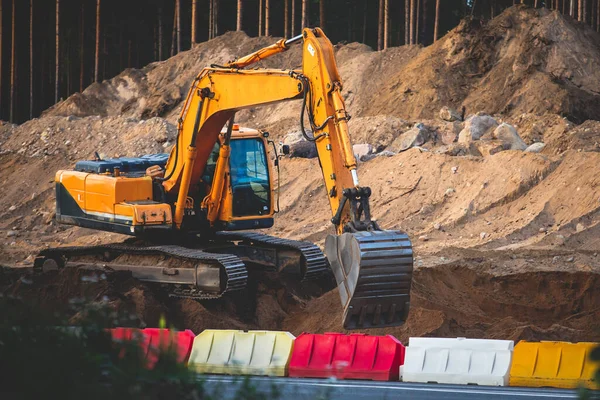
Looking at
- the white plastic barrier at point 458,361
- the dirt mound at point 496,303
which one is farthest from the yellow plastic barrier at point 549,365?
the dirt mound at point 496,303

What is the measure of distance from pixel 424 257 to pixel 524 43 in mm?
14004

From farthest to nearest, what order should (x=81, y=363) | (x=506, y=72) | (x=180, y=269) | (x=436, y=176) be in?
(x=506, y=72) < (x=436, y=176) < (x=180, y=269) < (x=81, y=363)

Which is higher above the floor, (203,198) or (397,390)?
(203,198)

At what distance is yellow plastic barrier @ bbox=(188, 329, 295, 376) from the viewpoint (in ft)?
36.4

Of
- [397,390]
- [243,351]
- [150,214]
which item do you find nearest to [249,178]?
[150,214]

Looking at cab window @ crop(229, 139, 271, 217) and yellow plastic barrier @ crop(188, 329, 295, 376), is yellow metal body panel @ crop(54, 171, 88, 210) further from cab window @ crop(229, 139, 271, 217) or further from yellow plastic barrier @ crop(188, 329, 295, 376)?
yellow plastic barrier @ crop(188, 329, 295, 376)

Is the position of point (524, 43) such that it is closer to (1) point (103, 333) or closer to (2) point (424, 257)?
(2) point (424, 257)

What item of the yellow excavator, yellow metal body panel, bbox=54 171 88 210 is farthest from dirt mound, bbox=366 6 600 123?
yellow metal body panel, bbox=54 171 88 210

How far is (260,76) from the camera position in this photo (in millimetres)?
13422

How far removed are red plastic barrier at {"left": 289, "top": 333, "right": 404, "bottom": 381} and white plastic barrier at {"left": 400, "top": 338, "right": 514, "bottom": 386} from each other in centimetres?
19

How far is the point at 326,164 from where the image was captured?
11.9 m

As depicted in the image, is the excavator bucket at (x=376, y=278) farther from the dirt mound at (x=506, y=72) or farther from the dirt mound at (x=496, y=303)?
the dirt mound at (x=506, y=72)

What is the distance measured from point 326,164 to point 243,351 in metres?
2.29

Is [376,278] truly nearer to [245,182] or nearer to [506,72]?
[245,182]
